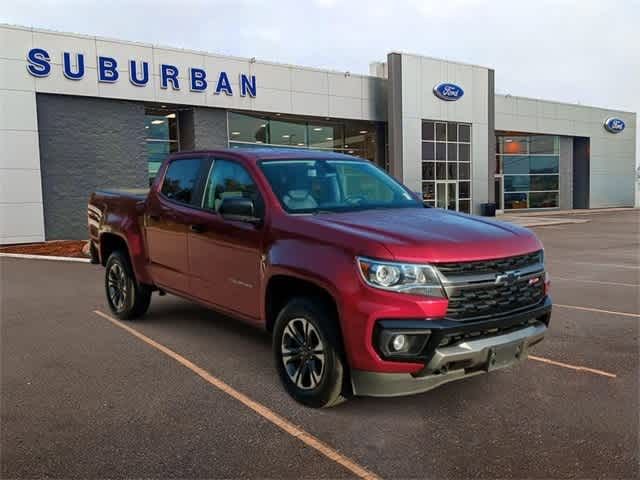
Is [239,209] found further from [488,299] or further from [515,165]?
[515,165]

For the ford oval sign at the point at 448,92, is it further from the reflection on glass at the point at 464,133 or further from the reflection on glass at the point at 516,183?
the reflection on glass at the point at 516,183

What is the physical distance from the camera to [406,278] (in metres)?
3.52

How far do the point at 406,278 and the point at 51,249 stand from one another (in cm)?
1569

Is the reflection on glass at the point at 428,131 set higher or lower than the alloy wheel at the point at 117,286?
higher

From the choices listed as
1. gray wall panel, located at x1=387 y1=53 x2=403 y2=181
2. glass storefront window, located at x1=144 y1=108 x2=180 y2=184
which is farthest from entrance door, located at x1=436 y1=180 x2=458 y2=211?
glass storefront window, located at x1=144 y1=108 x2=180 y2=184

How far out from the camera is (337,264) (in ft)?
12.1

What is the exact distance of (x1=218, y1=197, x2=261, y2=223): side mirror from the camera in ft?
14.0

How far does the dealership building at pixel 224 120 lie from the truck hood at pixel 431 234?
18.2 m

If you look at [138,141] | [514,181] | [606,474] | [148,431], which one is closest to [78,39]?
[138,141]

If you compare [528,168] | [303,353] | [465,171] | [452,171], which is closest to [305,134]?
[452,171]

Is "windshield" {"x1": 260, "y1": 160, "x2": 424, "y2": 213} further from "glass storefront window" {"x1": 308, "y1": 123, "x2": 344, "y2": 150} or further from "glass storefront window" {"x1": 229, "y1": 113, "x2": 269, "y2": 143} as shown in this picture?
"glass storefront window" {"x1": 308, "y1": 123, "x2": 344, "y2": 150}

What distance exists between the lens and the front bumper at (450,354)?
3.46 metres

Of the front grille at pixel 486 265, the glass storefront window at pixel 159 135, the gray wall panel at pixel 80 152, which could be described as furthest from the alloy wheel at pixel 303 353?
the glass storefront window at pixel 159 135

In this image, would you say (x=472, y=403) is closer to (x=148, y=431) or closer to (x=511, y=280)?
(x=511, y=280)
